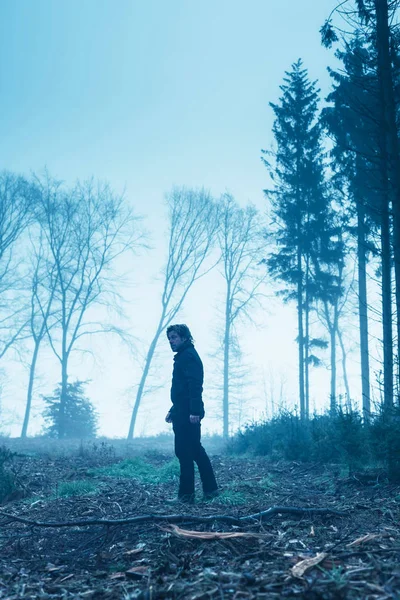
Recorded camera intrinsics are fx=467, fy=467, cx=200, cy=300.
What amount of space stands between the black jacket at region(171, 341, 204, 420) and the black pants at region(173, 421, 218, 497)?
0.16 meters

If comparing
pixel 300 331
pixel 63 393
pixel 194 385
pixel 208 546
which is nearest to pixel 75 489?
pixel 194 385

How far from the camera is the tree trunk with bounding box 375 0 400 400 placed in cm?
945

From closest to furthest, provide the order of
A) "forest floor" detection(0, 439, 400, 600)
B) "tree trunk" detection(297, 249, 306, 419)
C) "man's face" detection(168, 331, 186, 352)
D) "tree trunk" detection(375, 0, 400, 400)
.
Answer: "forest floor" detection(0, 439, 400, 600), "man's face" detection(168, 331, 186, 352), "tree trunk" detection(375, 0, 400, 400), "tree trunk" detection(297, 249, 306, 419)

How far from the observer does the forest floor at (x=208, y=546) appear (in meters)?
2.72

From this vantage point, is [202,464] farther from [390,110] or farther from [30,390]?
[30,390]

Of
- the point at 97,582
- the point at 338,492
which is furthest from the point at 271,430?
the point at 97,582

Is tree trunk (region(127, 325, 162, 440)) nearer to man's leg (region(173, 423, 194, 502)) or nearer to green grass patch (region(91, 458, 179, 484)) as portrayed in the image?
green grass patch (region(91, 458, 179, 484))

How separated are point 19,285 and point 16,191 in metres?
5.15

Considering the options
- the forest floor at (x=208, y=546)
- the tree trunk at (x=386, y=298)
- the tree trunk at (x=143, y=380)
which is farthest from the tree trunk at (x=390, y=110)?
the tree trunk at (x=143, y=380)

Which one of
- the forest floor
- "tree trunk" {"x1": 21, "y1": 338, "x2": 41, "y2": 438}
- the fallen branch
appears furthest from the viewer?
"tree trunk" {"x1": 21, "y1": 338, "x2": 41, "y2": 438}

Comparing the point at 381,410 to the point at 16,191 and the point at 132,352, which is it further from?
the point at 16,191

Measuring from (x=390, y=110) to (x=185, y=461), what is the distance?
8.57 meters

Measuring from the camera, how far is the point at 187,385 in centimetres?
604

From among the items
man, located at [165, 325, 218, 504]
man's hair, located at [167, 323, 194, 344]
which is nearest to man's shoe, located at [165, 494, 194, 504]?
man, located at [165, 325, 218, 504]
